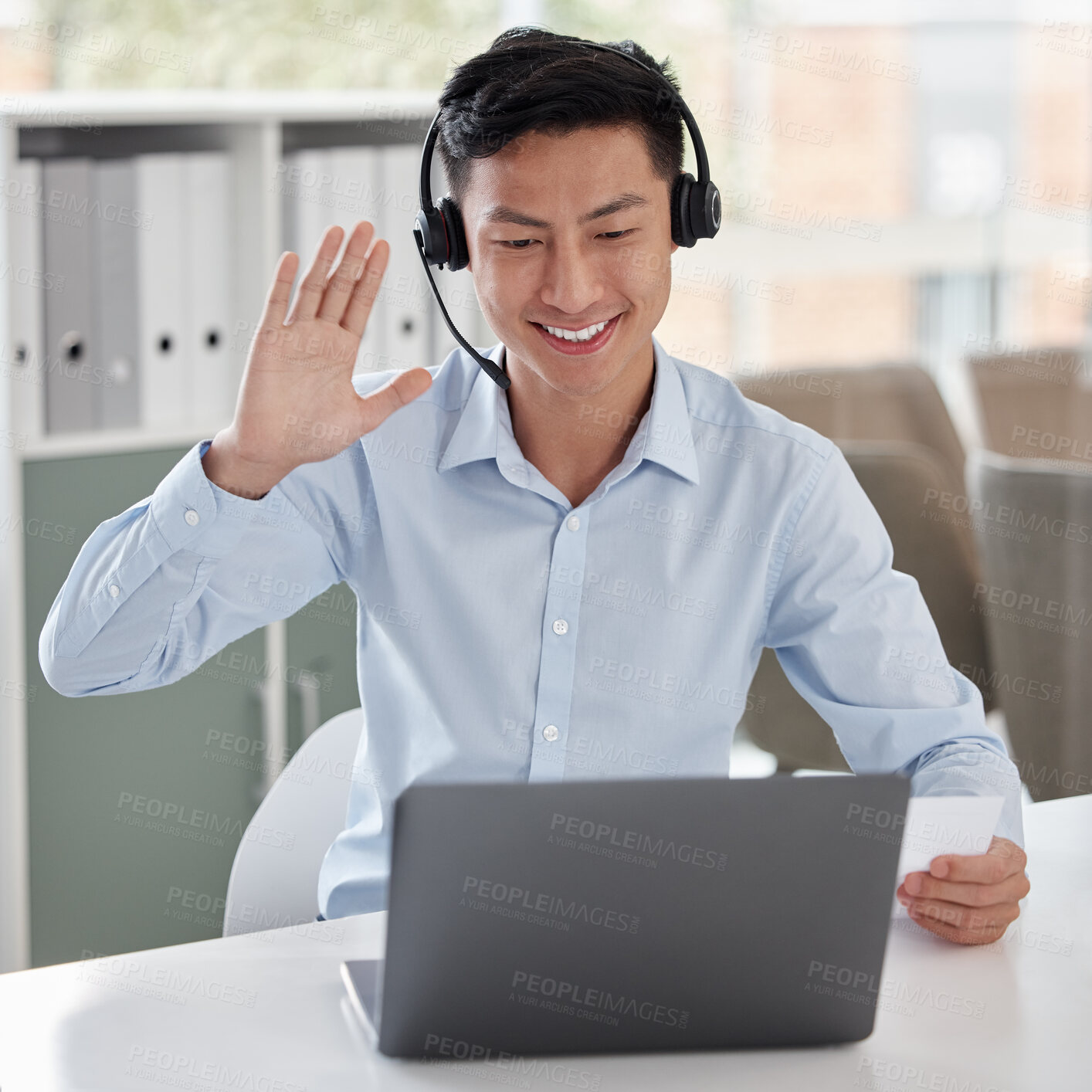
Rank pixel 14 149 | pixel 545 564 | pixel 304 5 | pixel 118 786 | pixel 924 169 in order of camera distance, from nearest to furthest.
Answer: pixel 545 564
pixel 14 149
pixel 118 786
pixel 304 5
pixel 924 169

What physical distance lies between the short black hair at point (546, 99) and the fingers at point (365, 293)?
0.17 metres

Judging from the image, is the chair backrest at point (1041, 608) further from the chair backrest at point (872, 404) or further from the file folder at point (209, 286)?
the file folder at point (209, 286)

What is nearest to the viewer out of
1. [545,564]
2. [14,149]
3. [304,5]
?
[545,564]

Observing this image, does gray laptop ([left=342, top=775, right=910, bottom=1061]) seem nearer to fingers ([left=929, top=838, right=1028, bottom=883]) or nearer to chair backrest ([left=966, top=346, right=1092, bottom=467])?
fingers ([left=929, top=838, right=1028, bottom=883])

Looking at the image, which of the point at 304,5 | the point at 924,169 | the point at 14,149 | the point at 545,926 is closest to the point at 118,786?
the point at 14,149

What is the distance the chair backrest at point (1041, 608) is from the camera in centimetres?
221

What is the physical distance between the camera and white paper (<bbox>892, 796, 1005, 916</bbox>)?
105cm

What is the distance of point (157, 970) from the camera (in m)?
0.99

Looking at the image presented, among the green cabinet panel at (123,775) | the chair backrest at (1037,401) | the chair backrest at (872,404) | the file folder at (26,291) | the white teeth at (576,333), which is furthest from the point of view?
the chair backrest at (1037,401)

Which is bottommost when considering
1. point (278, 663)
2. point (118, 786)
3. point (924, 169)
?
point (118, 786)

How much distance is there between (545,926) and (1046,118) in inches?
150

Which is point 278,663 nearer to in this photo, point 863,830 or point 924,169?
point 863,830

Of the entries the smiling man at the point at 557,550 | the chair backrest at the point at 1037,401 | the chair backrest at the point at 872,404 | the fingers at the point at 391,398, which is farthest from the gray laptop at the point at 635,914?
the chair backrest at the point at 1037,401

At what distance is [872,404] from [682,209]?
1.72 m
